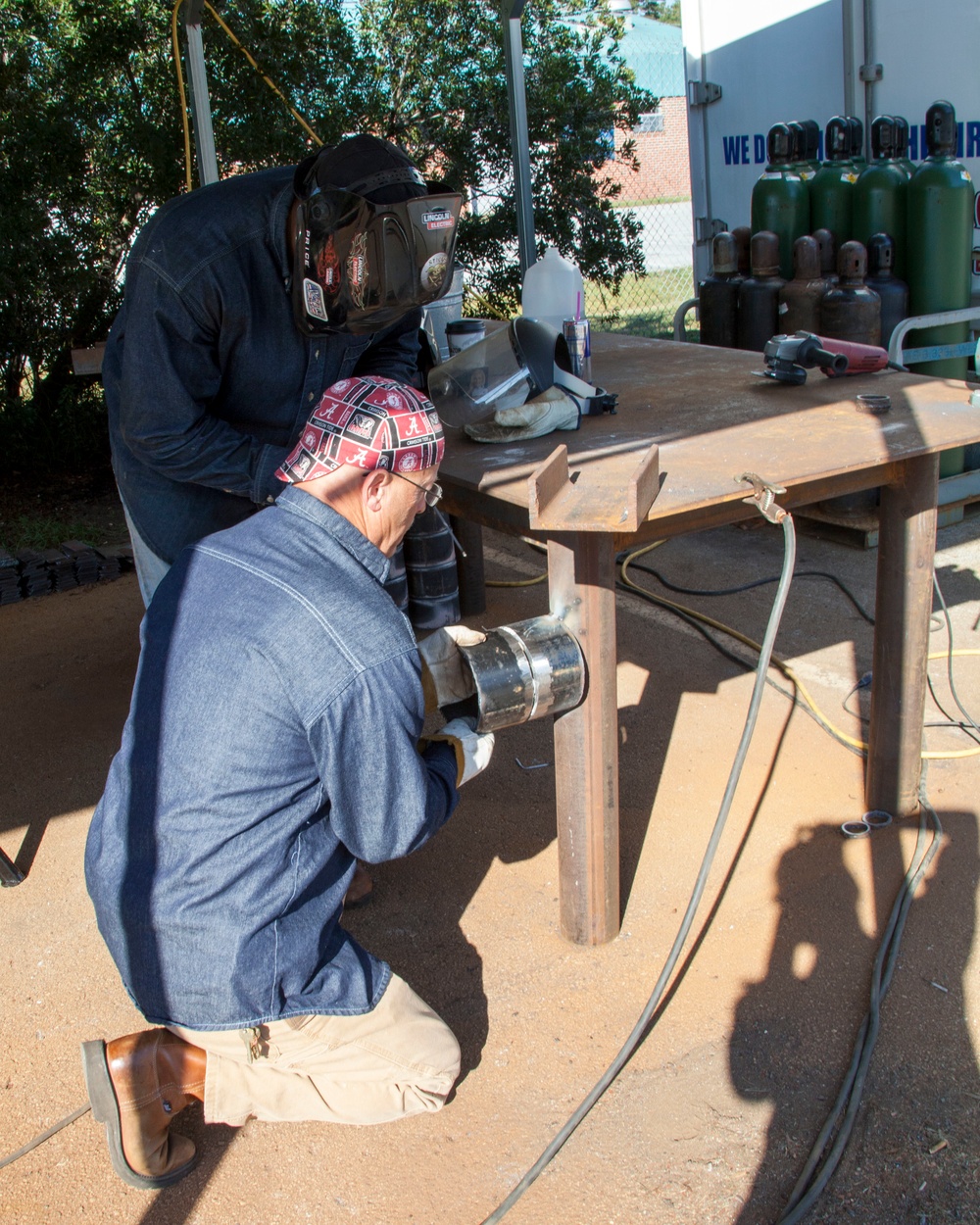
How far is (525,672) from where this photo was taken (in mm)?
2221

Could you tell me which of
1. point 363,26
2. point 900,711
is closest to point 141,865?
point 900,711

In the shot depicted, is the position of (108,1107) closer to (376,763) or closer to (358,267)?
(376,763)

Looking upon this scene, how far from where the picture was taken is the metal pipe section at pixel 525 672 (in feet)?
7.17

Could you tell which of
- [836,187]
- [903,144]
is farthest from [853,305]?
[903,144]

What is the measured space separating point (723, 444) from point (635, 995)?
4.32 ft

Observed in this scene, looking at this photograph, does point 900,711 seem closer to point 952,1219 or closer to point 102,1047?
point 952,1219

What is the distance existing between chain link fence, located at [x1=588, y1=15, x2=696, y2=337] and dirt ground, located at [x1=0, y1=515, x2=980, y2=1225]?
208 inches

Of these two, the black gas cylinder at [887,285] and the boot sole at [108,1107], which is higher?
the black gas cylinder at [887,285]

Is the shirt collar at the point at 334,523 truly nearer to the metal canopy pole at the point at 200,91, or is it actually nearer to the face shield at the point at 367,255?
the face shield at the point at 367,255

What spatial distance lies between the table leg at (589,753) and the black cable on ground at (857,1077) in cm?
62

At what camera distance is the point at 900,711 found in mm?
2898

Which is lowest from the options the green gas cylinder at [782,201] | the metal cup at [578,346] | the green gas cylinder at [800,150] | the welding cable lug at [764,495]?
the welding cable lug at [764,495]

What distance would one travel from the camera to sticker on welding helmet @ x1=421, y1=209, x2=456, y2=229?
2367 millimetres

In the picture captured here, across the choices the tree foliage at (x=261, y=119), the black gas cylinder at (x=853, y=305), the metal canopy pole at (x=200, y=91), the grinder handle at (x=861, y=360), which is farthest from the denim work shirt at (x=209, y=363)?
the tree foliage at (x=261, y=119)
